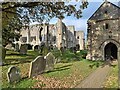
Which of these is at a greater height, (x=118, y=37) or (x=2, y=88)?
(x=118, y=37)

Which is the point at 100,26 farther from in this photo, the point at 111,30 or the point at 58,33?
the point at 58,33

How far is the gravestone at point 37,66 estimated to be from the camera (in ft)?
46.7

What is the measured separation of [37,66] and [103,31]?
78.4 ft

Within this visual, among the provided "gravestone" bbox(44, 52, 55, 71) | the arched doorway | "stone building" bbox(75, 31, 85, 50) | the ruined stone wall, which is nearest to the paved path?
"gravestone" bbox(44, 52, 55, 71)

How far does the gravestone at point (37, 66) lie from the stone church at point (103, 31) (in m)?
21.7

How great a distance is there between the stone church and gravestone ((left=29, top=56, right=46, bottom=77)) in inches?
853

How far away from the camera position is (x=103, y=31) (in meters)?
37.4

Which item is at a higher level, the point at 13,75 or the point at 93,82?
the point at 13,75

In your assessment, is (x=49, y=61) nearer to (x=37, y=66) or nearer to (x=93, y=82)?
(x=37, y=66)

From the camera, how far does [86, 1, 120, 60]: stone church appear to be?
121 feet

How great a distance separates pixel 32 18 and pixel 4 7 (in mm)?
3676

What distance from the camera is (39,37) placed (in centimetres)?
7231

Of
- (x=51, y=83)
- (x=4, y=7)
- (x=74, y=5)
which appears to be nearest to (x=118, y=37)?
(x=74, y=5)

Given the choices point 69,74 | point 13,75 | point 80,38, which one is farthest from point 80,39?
point 13,75
